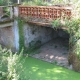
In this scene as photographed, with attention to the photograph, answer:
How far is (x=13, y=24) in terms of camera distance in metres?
11.0

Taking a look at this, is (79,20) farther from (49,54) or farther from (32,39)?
(32,39)

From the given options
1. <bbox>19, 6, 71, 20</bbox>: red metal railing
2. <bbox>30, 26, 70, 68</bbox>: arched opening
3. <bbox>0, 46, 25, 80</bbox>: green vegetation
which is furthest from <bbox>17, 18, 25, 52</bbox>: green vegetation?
<bbox>0, 46, 25, 80</bbox>: green vegetation

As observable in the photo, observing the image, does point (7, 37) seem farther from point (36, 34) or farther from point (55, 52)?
point (55, 52)

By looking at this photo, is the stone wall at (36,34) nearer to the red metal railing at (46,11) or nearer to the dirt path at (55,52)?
the dirt path at (55,52)

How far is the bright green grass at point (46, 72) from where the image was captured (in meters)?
8.37

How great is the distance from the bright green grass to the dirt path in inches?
17.0

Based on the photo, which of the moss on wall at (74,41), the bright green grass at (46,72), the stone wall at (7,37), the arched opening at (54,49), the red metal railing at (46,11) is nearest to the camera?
the bright green grass at (46,72)

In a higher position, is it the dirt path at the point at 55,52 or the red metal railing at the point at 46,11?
the red metal railing at the point at 46,11

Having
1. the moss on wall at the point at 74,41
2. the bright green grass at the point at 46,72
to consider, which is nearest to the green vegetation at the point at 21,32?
the bright green grass at the point at 46,72

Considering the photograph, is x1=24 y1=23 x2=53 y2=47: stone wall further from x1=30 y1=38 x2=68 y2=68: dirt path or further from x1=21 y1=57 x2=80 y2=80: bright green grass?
x1=21 y1=57 x2=80 y2=80: bright green grass

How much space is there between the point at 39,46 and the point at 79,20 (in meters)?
3.76

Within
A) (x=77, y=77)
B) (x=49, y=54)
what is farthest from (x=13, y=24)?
(x=77, y=77)

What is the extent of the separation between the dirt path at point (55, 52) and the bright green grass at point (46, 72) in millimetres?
432

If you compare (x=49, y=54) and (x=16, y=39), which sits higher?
(x=16, y=39)
